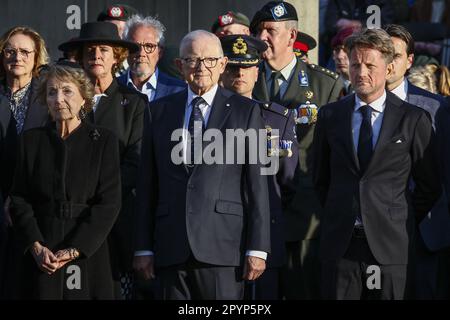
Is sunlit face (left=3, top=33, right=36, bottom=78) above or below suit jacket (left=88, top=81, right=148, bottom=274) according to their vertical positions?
above

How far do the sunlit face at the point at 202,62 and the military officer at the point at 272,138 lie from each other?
0.75m

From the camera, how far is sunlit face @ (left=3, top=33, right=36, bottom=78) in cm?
852

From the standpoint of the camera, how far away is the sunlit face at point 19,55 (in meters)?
8.52

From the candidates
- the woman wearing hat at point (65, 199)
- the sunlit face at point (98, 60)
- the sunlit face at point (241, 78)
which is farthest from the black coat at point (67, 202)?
the sunlit face at point (241, 78)

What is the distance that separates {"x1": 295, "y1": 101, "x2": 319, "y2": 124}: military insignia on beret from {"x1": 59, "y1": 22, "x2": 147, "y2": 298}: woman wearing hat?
3.61 feet

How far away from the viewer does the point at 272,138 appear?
8086mm

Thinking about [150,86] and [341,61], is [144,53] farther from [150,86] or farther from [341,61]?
[341,61]

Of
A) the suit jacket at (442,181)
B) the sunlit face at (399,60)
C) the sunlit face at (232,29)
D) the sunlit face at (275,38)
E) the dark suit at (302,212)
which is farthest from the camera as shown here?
the sunlit face at (232,29)

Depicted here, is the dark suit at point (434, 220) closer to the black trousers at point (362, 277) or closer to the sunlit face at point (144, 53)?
the black trousers at point (362, 277)

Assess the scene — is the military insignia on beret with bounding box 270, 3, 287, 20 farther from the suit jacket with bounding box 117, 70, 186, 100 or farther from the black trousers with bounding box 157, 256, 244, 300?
the black trousers with bounding box 157, 256, 244, 300

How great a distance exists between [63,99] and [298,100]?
74.2 inches

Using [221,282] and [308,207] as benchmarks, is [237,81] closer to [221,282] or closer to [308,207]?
[308,207]

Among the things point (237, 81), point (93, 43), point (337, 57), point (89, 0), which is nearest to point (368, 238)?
point (237, 81)

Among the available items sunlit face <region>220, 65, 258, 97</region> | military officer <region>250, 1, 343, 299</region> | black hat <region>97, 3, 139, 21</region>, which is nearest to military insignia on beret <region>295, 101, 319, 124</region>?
military officer <region>250, 1, 343, 299</region>
